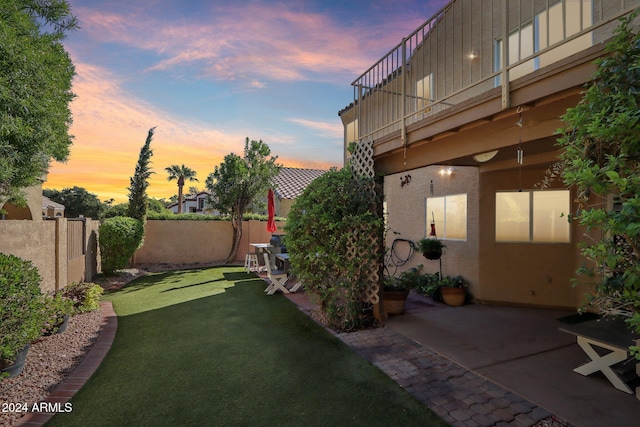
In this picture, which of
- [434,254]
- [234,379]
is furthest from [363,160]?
[234,379]

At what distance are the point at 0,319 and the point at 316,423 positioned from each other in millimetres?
3691

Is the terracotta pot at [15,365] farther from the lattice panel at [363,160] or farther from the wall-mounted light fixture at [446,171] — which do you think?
the wall-mounted light fixture at [446,171]

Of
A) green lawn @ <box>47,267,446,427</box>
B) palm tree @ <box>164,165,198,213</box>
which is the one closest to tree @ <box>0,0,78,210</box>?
green lawn @ <box>47,267,446,427</box>

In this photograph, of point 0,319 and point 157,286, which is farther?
point 157,286

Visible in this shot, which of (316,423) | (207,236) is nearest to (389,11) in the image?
(316,423)

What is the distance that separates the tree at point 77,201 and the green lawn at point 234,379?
31.5 metres

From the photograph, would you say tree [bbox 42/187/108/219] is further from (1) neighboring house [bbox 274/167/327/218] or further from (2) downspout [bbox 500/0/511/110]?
(2) downspout [bbox 500/0/511/110]

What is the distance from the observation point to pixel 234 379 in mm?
3848

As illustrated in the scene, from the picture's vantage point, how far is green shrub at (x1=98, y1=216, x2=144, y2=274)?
33.4ft

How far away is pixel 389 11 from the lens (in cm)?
754

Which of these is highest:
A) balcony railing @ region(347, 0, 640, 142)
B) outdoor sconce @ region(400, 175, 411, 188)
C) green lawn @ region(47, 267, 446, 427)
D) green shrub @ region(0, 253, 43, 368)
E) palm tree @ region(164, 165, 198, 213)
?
palm tree @ region(164, 165, 198, 213)

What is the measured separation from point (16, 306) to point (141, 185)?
9.68 meters

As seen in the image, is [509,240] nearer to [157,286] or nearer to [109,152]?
[157,286]

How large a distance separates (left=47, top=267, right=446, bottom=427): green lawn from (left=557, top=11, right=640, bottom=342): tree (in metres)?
2.01
